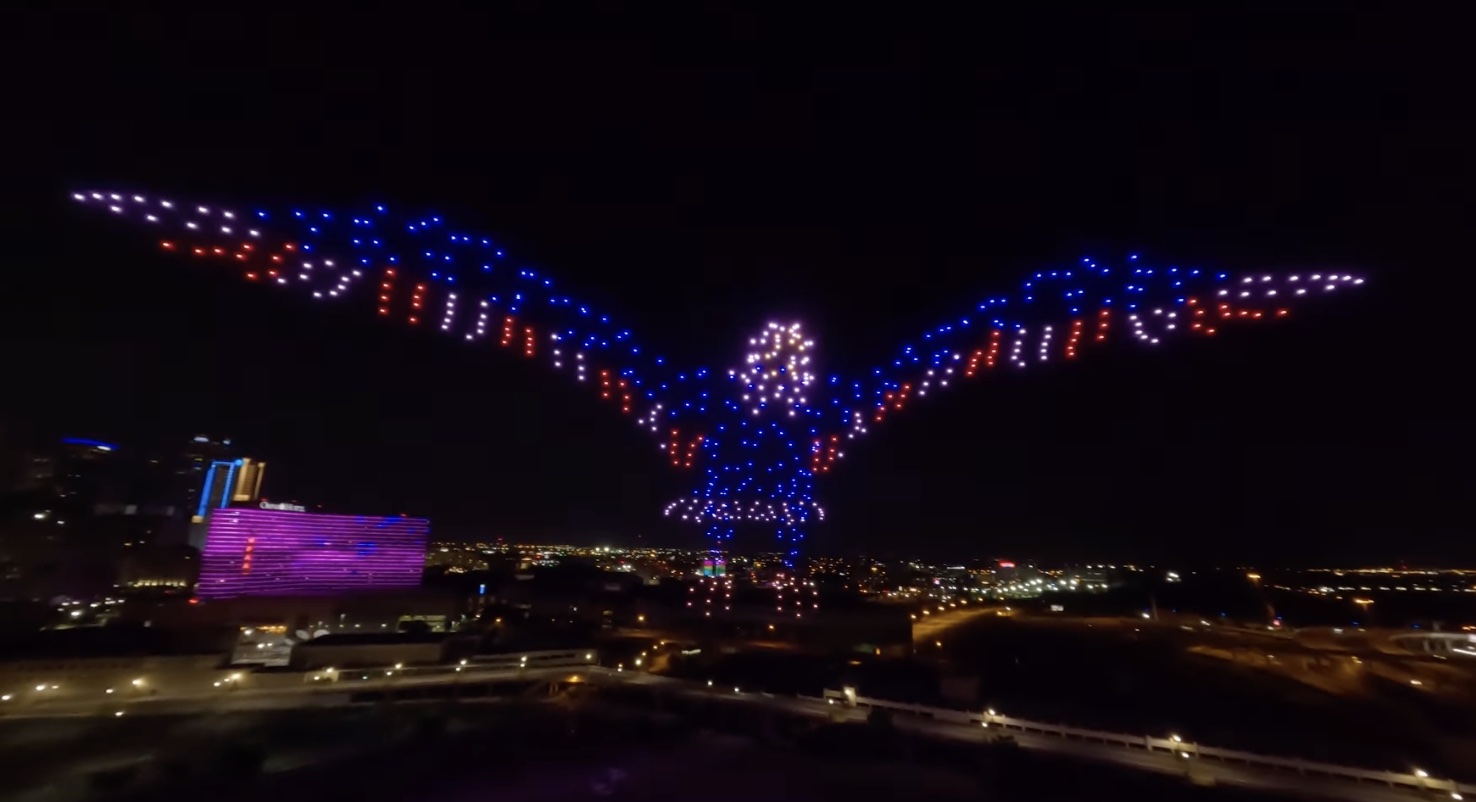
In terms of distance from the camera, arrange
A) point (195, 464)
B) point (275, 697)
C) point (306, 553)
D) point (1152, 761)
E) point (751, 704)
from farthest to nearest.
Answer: point (195, 464)
point (306, 553)
point (275, 697)
point (751, 704)
point (1152, 761)

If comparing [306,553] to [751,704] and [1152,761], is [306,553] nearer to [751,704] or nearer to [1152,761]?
[751,704]

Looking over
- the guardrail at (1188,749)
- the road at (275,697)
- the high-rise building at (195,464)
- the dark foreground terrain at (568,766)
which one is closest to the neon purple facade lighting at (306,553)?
the high-rise building at (195,464)

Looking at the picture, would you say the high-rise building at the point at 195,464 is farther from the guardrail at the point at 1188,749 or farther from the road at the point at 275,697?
the guardrail at the point at 1188,749

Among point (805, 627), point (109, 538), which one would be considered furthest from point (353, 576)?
point (805, 627)

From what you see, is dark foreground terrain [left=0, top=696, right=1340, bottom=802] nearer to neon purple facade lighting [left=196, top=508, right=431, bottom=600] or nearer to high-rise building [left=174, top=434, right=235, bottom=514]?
neon purple facade lighting [left=196, top=508, right=431, bottom=600]

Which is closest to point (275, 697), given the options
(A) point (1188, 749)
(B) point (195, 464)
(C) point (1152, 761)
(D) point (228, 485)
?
(C) point (1152, 761)

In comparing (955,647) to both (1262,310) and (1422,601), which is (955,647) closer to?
(1262,310)
